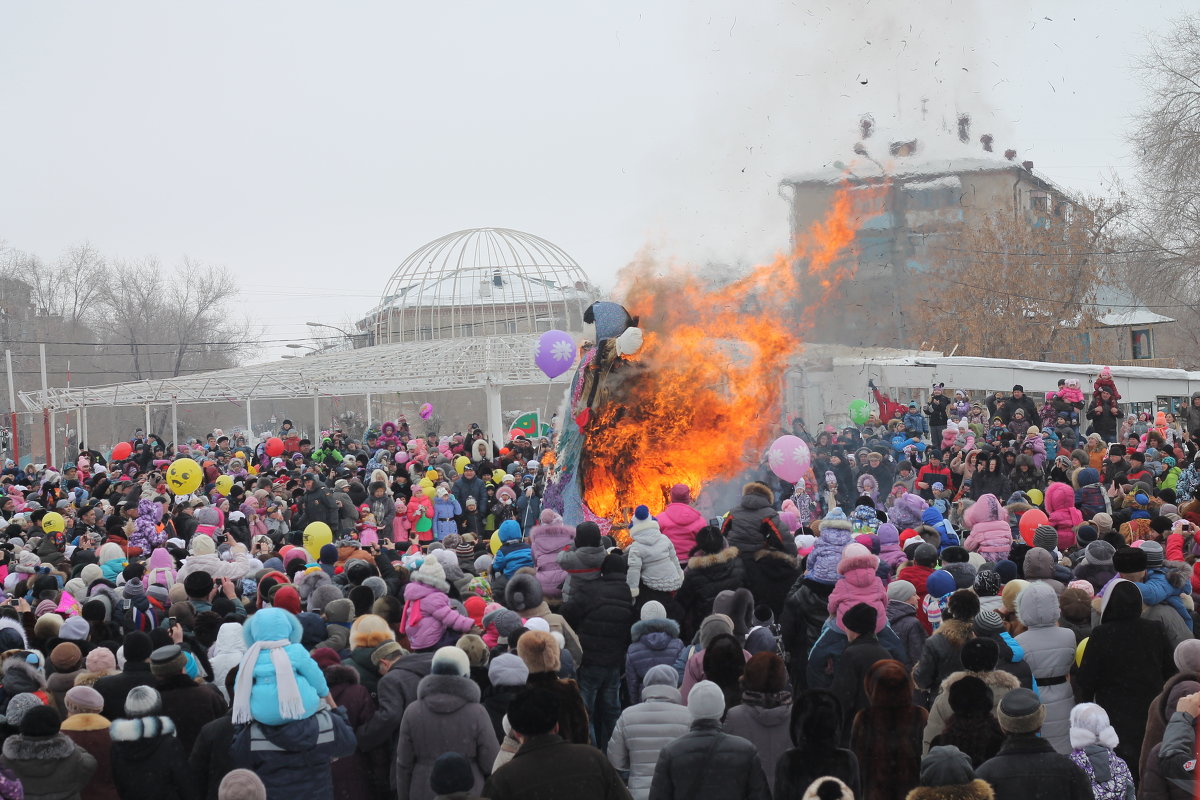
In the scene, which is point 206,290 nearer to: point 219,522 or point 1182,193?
point 1182,193

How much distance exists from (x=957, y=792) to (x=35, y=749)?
4.08m

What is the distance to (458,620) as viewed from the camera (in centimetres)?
752

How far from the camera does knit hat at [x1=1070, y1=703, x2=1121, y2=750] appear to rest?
225 inches

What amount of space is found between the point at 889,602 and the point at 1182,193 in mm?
28505

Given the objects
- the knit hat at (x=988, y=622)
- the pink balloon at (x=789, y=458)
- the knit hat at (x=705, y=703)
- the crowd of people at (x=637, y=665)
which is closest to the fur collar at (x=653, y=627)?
the crowd of people at (x=637, y=665)

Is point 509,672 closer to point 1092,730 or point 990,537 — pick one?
point 1092,730

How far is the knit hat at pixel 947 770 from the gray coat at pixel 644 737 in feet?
4.30

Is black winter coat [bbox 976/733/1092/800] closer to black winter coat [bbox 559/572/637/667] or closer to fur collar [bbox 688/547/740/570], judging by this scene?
black winter coat [bbox 559/572/637/667]

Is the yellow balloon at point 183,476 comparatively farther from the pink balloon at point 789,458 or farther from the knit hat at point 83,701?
the knit hat at point 83,701

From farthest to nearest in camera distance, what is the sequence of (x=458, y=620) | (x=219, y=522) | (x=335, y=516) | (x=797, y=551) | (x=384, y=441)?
(x=384, y=441) → (x=335, y=516) → (x=219, y=522) → (x=797, y=551) → (x=458, y=620)

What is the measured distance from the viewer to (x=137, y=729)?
6.11m

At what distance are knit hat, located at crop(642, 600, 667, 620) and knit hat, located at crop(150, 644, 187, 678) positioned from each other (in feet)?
9.17

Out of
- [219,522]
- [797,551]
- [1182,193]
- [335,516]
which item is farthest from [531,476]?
[1182,193]

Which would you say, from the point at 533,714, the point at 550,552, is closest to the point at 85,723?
the point at 533,714
